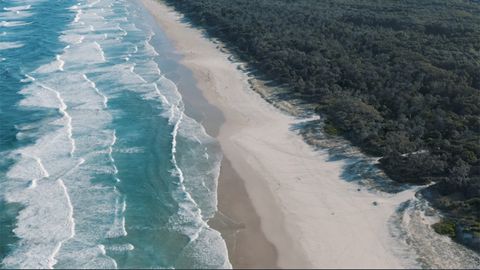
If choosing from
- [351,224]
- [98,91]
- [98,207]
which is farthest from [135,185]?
[98,91]

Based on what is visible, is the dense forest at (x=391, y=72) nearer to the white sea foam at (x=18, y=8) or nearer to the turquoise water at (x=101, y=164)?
the turquoise water at (x=101, y=164)

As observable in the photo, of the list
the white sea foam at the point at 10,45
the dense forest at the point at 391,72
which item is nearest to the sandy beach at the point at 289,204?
the dense forest at the point at 391,72

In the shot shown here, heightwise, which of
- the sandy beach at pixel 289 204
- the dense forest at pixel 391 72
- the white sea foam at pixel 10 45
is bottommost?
the white sea foam at pixel 10 45

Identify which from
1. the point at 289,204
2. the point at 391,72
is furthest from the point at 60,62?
the point at 289,204

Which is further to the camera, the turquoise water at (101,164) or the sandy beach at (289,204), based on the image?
the turquoise water at (101,164)

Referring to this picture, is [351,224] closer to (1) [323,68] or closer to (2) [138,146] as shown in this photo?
(2) [138,146]

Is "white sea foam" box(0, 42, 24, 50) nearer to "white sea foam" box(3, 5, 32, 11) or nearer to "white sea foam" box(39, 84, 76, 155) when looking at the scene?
"white sea foam" box(39, 84, 76, 155)
